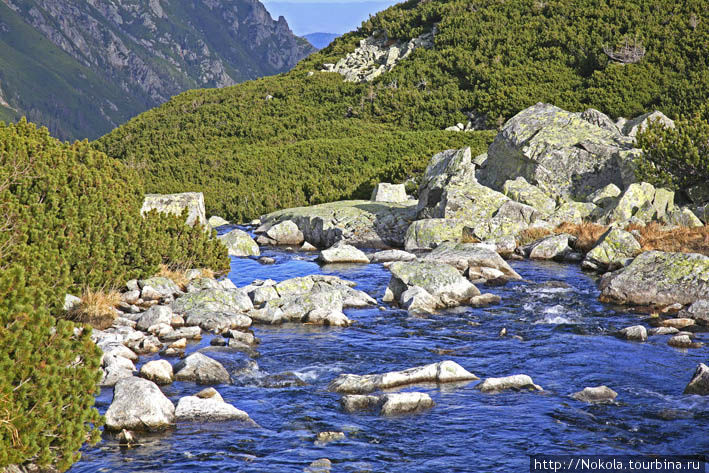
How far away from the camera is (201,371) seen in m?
10.2

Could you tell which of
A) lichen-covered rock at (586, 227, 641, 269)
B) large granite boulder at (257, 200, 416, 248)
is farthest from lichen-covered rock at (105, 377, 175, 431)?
large granite boulder at (257, 200, 416, 248)

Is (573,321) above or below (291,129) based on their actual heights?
below

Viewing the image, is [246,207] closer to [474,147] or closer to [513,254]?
[474,147]

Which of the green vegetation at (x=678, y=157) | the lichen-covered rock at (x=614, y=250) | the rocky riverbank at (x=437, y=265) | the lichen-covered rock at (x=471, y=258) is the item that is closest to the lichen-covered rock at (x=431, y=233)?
the rocky riverbank at (x=437, y=265)

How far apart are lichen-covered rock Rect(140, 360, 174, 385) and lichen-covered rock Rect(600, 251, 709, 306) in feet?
35.8

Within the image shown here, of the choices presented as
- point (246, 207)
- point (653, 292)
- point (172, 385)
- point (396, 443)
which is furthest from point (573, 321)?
point (246, 207)

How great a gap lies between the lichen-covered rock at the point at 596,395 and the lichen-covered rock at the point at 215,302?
8.05 meters

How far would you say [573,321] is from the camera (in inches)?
540

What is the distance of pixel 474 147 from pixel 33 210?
107ft

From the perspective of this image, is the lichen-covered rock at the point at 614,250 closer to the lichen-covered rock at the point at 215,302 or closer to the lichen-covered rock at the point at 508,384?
the lichen-covered rock at the point at 508,384

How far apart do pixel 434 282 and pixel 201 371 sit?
7894 mm

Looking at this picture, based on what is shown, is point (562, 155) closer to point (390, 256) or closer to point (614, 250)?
point (614, 250)

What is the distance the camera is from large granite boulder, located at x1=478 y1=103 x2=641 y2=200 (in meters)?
26.3

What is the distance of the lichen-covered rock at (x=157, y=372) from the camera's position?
993 centimetres
